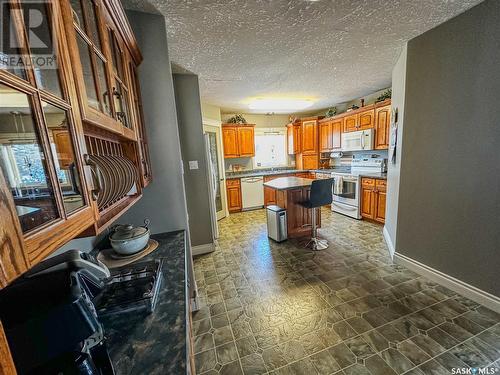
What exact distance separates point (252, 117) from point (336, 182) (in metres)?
2.86

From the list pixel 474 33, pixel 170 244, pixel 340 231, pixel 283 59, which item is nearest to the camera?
pixel 170 244

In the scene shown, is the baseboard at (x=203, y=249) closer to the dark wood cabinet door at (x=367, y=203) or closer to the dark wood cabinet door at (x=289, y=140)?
the dark wood cabinet door at (x=367, y=203)

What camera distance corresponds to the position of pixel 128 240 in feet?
4.27

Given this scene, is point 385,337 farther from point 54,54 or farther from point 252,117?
point 252,117

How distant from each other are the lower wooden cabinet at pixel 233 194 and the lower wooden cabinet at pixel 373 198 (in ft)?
8.88

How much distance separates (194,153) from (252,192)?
2.55 meters

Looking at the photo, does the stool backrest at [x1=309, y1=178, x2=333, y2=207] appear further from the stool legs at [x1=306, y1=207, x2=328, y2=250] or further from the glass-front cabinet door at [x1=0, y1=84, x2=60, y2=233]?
the glass-front cabinet door at [x1=0, y1=84, x2=60, y2=233]

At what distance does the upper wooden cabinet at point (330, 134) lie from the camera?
4.67 meters

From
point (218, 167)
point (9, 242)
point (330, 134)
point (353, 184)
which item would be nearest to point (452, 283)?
point (353, 184)

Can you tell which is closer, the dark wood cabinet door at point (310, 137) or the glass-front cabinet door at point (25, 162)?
the glass-front cabinet door at point (25, 162)

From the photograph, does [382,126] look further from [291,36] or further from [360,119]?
[291,36]

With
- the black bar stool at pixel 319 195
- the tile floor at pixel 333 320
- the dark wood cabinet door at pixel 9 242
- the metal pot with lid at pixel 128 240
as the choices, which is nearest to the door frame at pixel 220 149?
the tile floor at pixel 333 320

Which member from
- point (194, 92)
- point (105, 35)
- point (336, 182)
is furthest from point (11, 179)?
point (336, 182)

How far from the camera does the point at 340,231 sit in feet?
11.8
